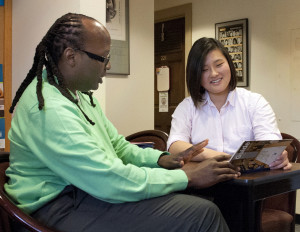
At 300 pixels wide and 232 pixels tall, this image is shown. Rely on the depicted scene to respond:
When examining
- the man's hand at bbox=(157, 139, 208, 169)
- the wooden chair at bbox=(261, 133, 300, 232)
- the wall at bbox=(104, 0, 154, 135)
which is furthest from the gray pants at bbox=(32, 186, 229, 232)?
the wall at bbox=(104, 0, 154, 135)

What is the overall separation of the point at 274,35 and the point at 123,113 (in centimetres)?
177

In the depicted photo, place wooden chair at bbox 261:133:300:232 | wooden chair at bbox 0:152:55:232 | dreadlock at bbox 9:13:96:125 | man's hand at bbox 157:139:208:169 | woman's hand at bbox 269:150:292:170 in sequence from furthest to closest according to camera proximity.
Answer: wooden chair at bbox 261:133:300:232 < woman's hand at bbox 269:150:292:170 < man's hand at bbox 157:139:208:169 < dreadlock at bbox 9:13:96:125 < wooden chair at bbox 0:152:55:232

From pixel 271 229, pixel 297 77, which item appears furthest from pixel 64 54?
pixel 297 77

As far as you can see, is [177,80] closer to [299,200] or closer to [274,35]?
[274,35]

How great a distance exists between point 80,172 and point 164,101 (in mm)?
3918

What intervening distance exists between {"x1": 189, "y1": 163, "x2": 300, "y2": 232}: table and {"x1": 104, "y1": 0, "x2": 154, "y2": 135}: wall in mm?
1931

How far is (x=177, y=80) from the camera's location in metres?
5.02

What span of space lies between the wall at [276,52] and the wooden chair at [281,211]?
172cm

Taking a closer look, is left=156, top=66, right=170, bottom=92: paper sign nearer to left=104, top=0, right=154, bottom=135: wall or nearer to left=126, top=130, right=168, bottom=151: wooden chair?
left=104, top=0, right=154, bottom=135: wall

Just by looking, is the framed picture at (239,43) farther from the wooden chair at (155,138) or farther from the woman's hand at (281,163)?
the woman's hand at (281,163)

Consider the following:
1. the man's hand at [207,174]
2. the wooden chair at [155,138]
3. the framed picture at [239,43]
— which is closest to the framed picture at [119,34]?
the wooden chair at [155,138]

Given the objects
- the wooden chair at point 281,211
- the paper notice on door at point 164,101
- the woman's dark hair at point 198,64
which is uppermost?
the woman's dark hair at point 198,64

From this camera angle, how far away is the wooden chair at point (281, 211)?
1923 millimetres

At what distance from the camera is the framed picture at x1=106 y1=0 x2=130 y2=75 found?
10.8 ft
